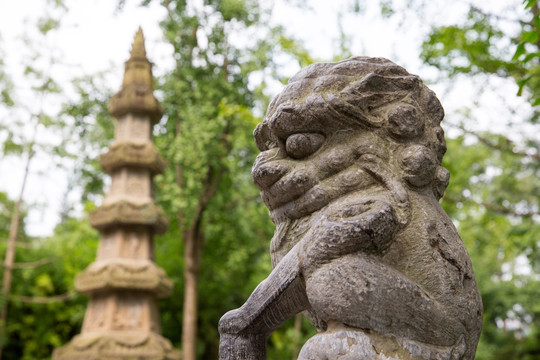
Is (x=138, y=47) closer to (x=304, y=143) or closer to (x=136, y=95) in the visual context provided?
(x=136, y=95)

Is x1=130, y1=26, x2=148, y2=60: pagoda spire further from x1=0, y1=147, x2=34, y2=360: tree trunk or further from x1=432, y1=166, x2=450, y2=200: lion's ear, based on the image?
x1=432, y1=166, x2=450, y2=200: lion's ear

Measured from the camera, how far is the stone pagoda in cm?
855

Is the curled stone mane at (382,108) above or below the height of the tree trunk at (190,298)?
below

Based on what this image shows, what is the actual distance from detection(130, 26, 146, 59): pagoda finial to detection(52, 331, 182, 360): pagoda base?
574cm

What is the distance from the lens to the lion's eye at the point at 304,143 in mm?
2668

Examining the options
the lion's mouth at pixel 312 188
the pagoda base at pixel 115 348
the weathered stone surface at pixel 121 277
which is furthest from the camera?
the weathered stone surface at pixel 121 277

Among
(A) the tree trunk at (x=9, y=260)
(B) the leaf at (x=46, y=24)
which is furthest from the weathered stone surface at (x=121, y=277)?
(B) the leaf at (x=46, y=24)

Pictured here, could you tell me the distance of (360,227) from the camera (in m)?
2.27

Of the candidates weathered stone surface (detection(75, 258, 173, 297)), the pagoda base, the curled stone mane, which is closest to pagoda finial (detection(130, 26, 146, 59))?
weathered stone surface (detection(75, 258, 173, 297))

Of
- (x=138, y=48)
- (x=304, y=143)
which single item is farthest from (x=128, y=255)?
(x=304, y=143)

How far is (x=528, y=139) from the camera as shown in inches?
413

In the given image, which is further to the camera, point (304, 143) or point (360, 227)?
point (304, 143)

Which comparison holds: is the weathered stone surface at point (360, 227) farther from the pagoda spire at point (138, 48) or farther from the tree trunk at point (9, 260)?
the tree trunk at point (9, 260)

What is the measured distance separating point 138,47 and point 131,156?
2.83 meters
